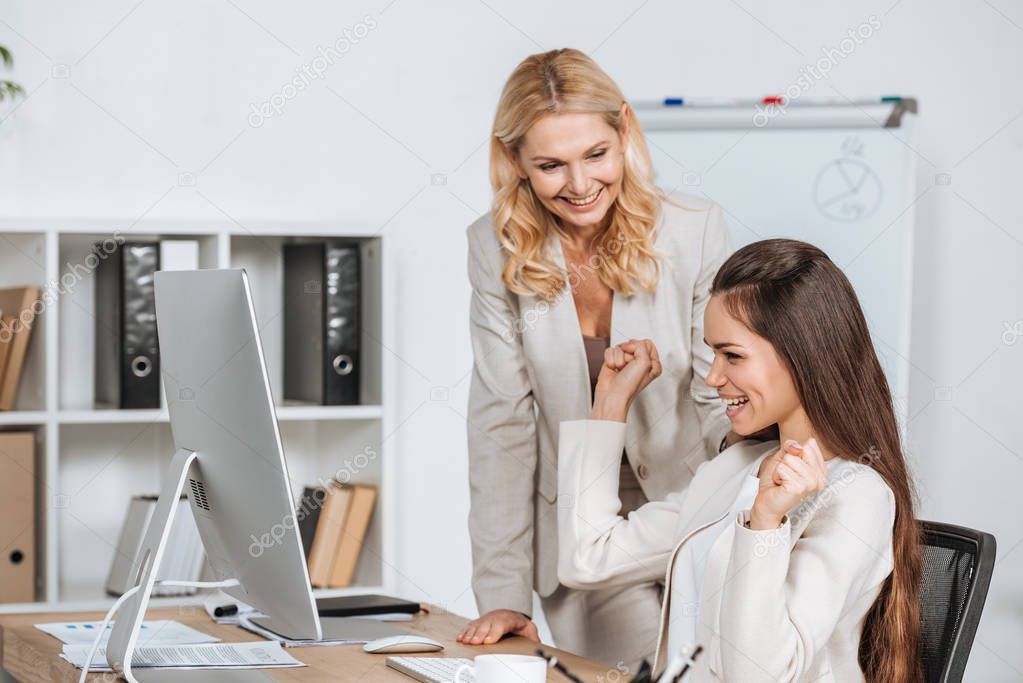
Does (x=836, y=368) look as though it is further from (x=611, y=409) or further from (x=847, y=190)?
(x=847, y=190)

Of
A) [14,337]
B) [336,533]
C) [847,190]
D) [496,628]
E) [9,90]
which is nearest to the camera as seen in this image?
[496,628]

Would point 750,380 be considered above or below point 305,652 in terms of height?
above

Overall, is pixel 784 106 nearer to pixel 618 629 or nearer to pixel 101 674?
pixel 618 629

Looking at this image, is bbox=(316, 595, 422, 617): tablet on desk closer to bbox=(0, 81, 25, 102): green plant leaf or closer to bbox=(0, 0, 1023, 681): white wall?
bbox=(0, 0, 1023, 681): white wall

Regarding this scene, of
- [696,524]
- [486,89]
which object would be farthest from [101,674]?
[486,89]

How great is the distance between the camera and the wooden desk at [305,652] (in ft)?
4.59

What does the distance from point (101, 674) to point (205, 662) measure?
122mm

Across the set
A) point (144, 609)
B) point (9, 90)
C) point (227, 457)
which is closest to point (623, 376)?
point (227, 457)

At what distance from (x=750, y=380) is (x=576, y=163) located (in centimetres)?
49

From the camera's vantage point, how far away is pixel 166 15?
295 cm

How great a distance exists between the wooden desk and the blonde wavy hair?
0.55 metres

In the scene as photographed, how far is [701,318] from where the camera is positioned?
1.87 metres

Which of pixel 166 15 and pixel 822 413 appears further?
pixel 166 15

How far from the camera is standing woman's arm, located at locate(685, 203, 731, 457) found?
186cm
